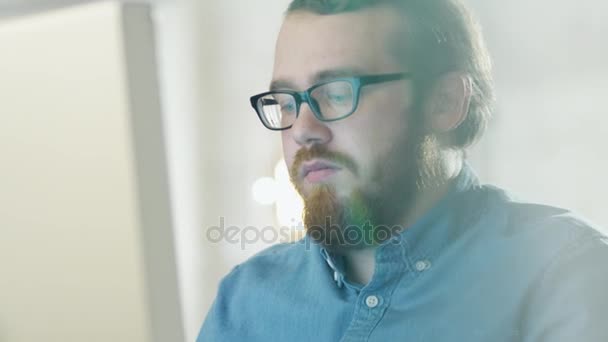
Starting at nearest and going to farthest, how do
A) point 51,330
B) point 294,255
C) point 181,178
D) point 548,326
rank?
point 548,326 < point 294,255 < point 181,178 < point 51,330

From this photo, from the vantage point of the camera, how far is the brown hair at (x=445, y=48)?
544mm

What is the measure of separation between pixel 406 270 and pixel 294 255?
5.1 inches

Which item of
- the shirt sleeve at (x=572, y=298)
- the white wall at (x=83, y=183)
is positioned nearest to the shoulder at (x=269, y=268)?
the white wall at (x=83, y=183)

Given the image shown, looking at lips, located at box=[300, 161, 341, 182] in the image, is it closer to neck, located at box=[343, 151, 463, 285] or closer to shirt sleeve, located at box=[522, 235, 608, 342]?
neck, located at box=[343, 151, 463, 285]

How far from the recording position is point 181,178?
2.51 feet

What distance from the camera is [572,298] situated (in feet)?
1.62

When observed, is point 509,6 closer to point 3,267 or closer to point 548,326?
point 548,326

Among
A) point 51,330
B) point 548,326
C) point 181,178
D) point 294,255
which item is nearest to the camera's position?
point 548,326

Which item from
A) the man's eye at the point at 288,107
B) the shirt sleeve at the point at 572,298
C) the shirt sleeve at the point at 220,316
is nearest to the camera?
the shirt sleeve at the point at 572,298

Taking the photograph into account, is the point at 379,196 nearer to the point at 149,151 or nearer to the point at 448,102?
the point at 448,102

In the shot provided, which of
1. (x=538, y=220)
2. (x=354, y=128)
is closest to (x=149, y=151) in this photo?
(x=354, y=128)

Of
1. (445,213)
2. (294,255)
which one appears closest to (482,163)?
(445,213)

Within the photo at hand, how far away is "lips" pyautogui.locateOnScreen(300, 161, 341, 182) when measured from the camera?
1.90ft

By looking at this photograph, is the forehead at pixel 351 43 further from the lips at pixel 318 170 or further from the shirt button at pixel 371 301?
the shirt button at pixel 371 301
